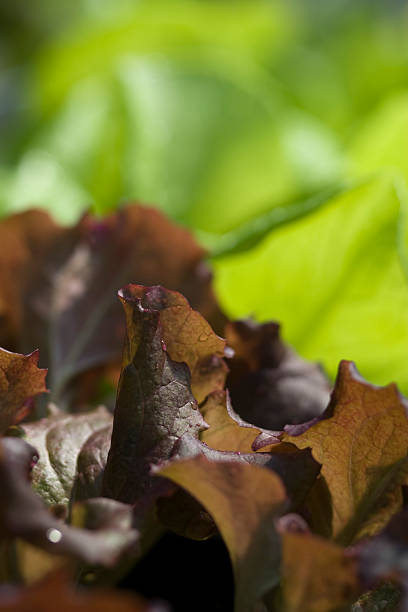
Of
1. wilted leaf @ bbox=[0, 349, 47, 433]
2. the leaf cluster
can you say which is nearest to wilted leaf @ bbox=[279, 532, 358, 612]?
the leaf cluster

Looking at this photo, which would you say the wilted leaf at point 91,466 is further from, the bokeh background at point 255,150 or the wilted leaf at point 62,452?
the bokeh background at point 255,150

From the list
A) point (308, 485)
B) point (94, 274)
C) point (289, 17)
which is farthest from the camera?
point (289, 17)

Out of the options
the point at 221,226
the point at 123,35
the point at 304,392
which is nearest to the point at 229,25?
the point at 123,35

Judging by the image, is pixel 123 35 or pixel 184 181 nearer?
pixel 184 181

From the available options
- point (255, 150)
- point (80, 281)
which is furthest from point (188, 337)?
point (255, 150)

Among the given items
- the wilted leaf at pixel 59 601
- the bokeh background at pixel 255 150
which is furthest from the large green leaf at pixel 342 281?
the wilted leaf at pixel 59 601

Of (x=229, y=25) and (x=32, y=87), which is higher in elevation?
(x=229, y=25)

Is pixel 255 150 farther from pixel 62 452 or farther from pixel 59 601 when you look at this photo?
pixel 59 601

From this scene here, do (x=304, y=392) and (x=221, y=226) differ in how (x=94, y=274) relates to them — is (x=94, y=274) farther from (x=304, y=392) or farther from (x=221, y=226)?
(x=221, y=226)
